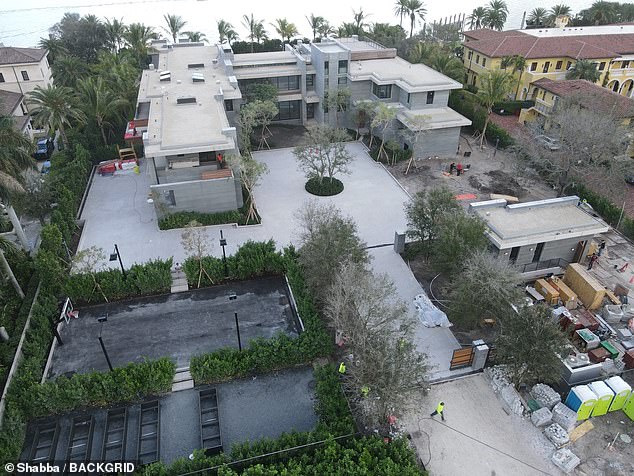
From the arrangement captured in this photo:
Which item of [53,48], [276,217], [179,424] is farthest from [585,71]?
[53,48]

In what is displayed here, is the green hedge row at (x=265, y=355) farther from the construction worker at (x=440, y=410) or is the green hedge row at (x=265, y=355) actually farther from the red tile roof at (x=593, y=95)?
the red tile roof at (x=593, y=95)

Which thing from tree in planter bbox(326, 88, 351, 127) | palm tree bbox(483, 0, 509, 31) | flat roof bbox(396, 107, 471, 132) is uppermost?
palm tree bbox(483, 0, 509, 31)

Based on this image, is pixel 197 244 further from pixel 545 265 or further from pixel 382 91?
pixel 382 91

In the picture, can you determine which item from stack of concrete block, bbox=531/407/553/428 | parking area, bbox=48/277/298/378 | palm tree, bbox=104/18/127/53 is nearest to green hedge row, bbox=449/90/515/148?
parking area, bbox=48/277/298/378

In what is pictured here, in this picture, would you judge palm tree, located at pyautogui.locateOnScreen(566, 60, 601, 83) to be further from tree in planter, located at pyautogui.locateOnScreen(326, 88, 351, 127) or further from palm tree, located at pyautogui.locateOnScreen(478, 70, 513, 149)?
tree in planter, located at pyautogui.locateOnScreen(326, 88, 351, 127)

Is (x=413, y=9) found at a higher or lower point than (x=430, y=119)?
higher

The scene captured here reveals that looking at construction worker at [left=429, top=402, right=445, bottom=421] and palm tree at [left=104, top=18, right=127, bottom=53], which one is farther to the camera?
palm tree at [left=104, top=18, right=127, bottom=53]

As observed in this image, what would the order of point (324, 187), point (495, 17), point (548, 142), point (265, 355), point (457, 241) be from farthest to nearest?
point (495, 17), point (548, 142), point (324, 187), point (457, 241), point (265, 355)
